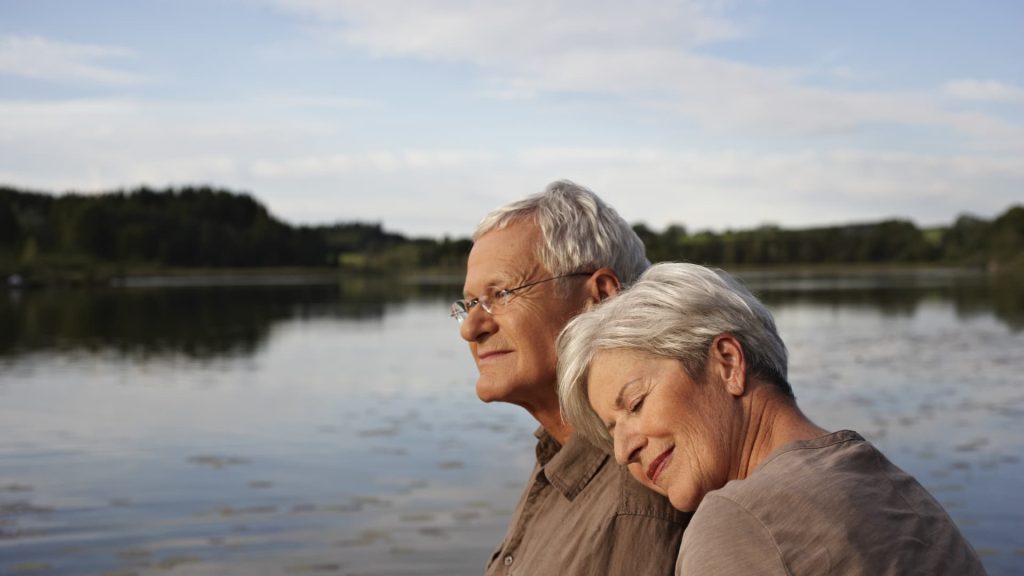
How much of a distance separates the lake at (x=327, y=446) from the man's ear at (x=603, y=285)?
4985 millimetres

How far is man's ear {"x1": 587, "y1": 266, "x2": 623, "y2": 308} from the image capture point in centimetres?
Answer: 324

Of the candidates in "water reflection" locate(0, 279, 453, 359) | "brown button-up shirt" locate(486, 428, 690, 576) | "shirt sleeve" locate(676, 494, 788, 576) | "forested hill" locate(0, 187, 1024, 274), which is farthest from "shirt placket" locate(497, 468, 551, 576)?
"forested hill" locate(0, 187, 1024, 274)

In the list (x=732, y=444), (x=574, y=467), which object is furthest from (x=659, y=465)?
(x=574, y=467)

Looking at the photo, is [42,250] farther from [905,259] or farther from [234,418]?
[234,418]

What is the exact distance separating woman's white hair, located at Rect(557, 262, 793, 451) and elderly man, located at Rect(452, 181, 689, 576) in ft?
1.92

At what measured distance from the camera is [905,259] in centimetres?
13575

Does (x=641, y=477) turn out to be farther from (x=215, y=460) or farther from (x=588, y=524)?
(x=215, y=460)

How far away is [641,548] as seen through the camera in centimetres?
270

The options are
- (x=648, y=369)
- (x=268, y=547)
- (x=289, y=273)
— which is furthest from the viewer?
(x=289, y=273)

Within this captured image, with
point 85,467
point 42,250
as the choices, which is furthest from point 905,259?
point 85,467

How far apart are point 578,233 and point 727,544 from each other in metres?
1.54

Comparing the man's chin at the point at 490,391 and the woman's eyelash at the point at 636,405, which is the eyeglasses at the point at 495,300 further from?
the woman's eyelash at the point at 636,405

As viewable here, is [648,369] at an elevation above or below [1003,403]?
above

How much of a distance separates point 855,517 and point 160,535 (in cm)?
788
